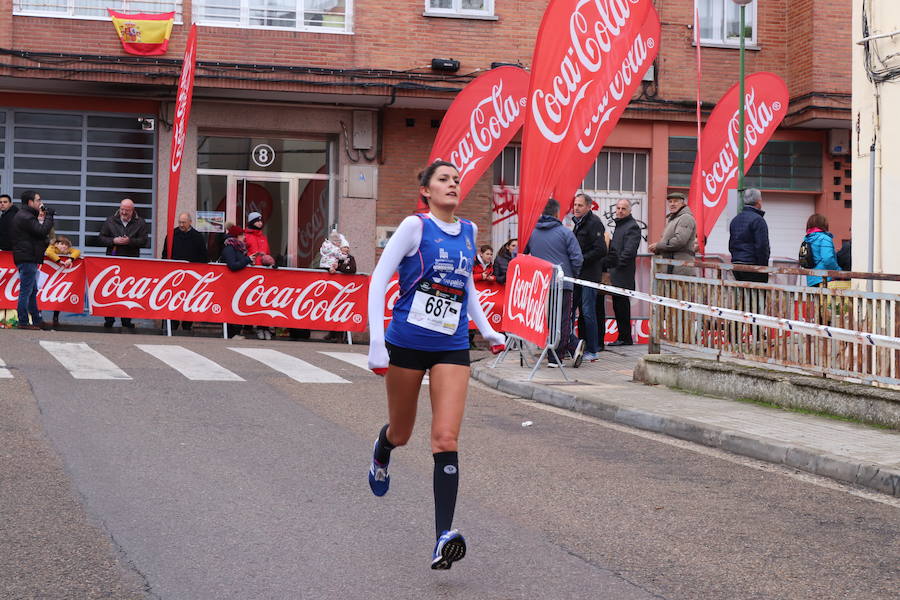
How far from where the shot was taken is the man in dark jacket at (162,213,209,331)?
2030cm

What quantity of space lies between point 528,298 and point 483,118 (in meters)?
5.10

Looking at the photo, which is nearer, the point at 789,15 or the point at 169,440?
the point at 169,440

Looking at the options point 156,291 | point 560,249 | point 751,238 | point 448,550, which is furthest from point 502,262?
point 448,550

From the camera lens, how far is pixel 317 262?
2400 cm

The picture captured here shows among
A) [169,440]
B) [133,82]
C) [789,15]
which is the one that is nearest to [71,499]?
[169,440]

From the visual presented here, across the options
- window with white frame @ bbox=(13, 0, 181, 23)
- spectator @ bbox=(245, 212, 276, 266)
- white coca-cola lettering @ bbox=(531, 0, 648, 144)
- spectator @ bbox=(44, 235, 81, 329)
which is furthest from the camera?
window with white frame @ bbox=(13, 0, 181, 23)

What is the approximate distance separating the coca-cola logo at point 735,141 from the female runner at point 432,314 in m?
13.9

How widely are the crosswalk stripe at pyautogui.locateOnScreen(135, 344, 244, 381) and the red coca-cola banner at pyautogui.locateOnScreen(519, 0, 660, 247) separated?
162 inches

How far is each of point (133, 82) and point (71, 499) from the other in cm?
1583

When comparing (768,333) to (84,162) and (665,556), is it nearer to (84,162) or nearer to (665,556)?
(665,556)

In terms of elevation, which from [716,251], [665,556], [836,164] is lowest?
[665,556]

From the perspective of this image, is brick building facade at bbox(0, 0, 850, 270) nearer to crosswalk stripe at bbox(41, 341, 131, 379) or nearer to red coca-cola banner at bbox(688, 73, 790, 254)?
red coca-cola banner at bbox(688, 73, 790, 254)

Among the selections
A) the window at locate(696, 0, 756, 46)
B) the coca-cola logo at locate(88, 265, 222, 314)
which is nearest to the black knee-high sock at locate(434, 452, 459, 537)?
the coca-cola logo at locate(88, 265, 222, 314)

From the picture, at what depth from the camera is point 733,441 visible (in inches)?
389
